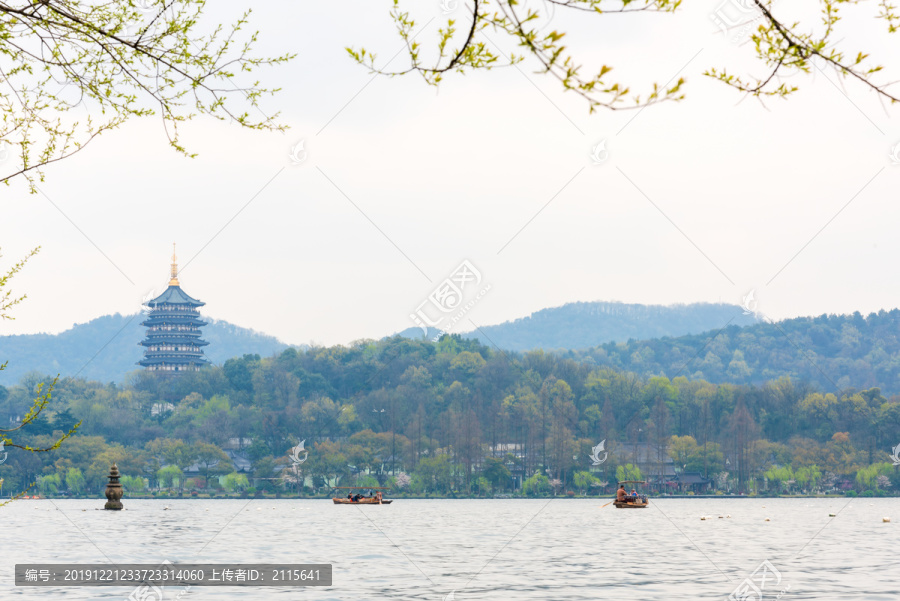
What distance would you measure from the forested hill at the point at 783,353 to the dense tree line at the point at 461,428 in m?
37.4

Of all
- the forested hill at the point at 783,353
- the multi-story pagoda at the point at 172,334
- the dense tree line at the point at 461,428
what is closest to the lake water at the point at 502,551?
the dense tree line at the point at 461,428

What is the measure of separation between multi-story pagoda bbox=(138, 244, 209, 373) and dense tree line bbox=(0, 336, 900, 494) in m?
16.7

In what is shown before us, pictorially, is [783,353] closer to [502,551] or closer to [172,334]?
[172,334]

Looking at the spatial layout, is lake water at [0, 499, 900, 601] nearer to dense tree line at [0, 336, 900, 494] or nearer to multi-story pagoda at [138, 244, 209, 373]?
dense tree line at [0, 336, 900, 494]

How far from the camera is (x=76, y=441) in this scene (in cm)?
9300

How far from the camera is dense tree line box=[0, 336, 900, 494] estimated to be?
92.6 m

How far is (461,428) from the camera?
3853 inches

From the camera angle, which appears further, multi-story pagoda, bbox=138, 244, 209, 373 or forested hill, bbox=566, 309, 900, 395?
forested hill, bbox=566, 309, 900, 395

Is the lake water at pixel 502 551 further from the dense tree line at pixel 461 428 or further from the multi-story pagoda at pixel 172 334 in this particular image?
the multi-story pagoda at pixel 172 334

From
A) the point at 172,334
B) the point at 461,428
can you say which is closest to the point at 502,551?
the point at 461,428

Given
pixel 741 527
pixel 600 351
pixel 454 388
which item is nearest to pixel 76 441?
pixel 454 388

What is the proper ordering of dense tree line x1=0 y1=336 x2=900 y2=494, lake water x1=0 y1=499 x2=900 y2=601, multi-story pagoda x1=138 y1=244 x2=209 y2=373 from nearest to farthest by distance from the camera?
lake water x1=0 y1=499 x2=900 y2=601
dense tree line x1=0 y1=336 x2=900 y2=494
multi-story pagoda x1=138 y1=244 x2=209 y2=373

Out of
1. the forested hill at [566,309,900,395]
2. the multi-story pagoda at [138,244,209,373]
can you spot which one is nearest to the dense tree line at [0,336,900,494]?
the multi-story pagoda at [138,244,209,373]

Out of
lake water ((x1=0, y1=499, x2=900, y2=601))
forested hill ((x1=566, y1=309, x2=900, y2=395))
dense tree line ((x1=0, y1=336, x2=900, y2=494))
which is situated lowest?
lake water ((x1=0, y1=499, x2=900, y2=601))
